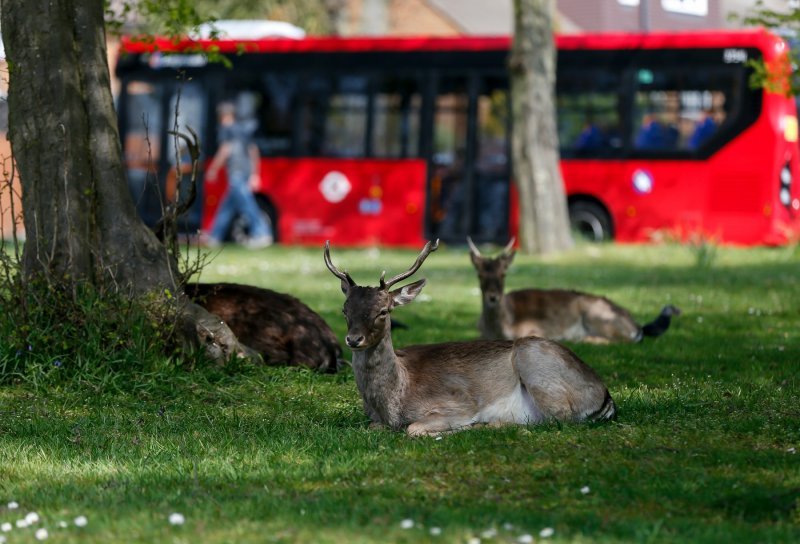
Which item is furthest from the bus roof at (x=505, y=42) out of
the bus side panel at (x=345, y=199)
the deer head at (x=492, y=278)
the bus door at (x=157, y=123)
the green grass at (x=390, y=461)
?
the green grass at (x=390, y=461)

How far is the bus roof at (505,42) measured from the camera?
24297mm

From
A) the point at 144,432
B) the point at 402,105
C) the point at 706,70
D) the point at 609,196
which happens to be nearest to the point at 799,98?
the point at 706,70

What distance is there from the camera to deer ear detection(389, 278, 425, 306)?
27.6 feet

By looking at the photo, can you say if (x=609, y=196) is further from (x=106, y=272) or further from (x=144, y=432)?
(x=144, y=432)

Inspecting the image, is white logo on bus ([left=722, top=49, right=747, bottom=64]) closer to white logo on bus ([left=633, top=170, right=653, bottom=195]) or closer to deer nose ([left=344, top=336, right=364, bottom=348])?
white logo on bus ([left=633, top=170, right=653, bottom=195])

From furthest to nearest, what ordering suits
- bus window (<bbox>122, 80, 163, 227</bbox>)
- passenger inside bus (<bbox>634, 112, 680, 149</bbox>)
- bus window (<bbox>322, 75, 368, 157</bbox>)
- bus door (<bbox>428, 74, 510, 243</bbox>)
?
bus window (<bbox>122, 80, 163, 227</bbox>), bus window (<bbox>322, 75, 368, 157</bbox>), bus door (<bbox>428, 74, 510, 243</bbox>), passenger inside bus (<bbox>634, 112, 680, 149</bbox>)

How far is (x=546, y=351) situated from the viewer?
8.28 m

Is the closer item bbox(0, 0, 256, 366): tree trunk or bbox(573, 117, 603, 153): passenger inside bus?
bbox(0, 0, 256, 366): tree trunk

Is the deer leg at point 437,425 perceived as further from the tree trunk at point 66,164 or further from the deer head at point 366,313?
the tree trunk at point 66,164

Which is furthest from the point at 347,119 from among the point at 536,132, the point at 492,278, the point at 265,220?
the point at 492,278

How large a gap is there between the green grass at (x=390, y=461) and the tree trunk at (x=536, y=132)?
421 inches

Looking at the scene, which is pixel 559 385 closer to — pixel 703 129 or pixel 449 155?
pixel 703 129

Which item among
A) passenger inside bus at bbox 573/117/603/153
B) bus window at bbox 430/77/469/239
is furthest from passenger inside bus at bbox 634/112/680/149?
bus window at bbox 430/77/469/239

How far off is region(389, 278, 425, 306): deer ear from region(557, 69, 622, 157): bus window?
56.7 ft
